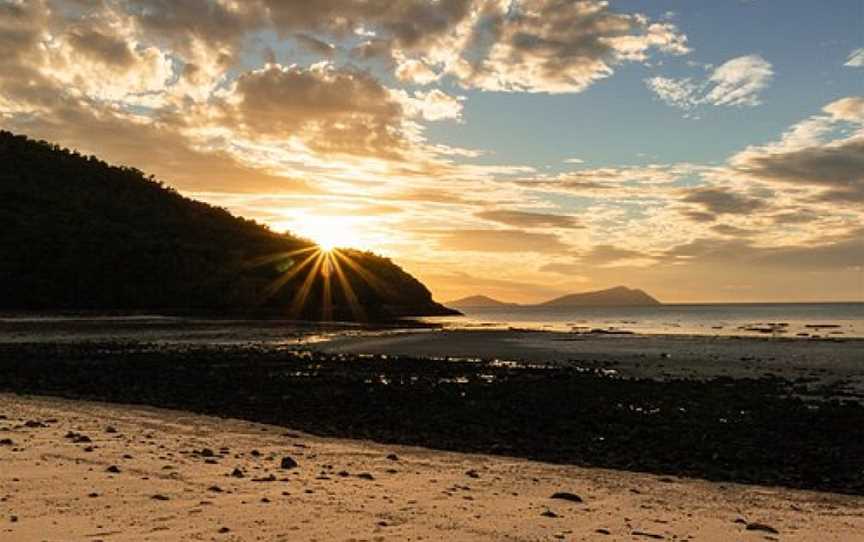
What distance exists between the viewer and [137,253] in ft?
380

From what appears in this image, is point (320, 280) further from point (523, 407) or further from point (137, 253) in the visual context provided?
point (523, 407)

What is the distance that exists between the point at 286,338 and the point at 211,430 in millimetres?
43131

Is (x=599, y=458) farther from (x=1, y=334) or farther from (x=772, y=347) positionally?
(x=1, y=334)

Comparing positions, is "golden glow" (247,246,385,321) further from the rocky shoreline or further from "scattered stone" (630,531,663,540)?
"scattered stone" (630,531,663,540)

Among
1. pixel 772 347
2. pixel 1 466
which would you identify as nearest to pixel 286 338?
pixel 772 347

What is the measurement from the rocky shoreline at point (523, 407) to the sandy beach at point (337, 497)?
2.01 metres

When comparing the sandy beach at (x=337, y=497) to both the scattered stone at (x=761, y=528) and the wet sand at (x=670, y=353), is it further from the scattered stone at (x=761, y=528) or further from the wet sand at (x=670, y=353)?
the wet sand at (x=670, y=353)

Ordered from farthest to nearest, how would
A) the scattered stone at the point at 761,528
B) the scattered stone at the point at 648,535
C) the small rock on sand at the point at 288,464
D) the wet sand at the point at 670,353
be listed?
the wet sand at the point at 670,353
the small rock on sand at the point at 288,464
the scattered stone at the point at 761,528
the scattered stone at the point at 648,535

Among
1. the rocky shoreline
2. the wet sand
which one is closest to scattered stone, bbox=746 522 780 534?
the rocky shoreline

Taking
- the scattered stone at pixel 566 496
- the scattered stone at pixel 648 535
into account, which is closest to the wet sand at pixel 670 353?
the scattered stone at pixel 566 496

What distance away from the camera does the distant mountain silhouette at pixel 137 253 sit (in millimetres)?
104062

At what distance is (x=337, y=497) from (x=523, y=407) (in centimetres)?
1285

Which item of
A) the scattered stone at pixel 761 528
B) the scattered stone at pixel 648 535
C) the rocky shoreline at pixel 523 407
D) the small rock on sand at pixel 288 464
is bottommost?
the rocky shoreline at pixel 523 407

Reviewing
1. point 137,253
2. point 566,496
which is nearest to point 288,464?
point 566,496
